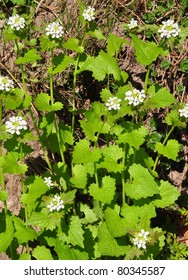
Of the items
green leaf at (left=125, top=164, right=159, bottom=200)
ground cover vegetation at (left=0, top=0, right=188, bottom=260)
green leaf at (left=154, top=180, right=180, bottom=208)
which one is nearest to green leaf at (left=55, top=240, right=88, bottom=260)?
ground cover vegetation at (left=0, top=0, right=188, bottom=260)

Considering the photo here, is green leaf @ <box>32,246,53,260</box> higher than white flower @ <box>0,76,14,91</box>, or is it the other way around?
white flower @ <box>0,76,14,91</box>

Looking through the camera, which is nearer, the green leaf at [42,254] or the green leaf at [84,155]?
the green leaf at [84,155]

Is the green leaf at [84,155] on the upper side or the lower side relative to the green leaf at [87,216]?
upper

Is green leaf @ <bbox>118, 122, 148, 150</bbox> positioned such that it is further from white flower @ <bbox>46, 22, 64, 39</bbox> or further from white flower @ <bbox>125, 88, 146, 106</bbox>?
white flower @ <bbox>46, 22, 64, 39</bbox>

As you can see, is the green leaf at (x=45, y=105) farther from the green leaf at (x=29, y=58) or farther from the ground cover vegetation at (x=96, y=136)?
the green leaf at (x=29, y=58)

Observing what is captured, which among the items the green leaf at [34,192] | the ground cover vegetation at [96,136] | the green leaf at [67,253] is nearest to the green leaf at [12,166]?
the ground cover vegetation at [96,136]
